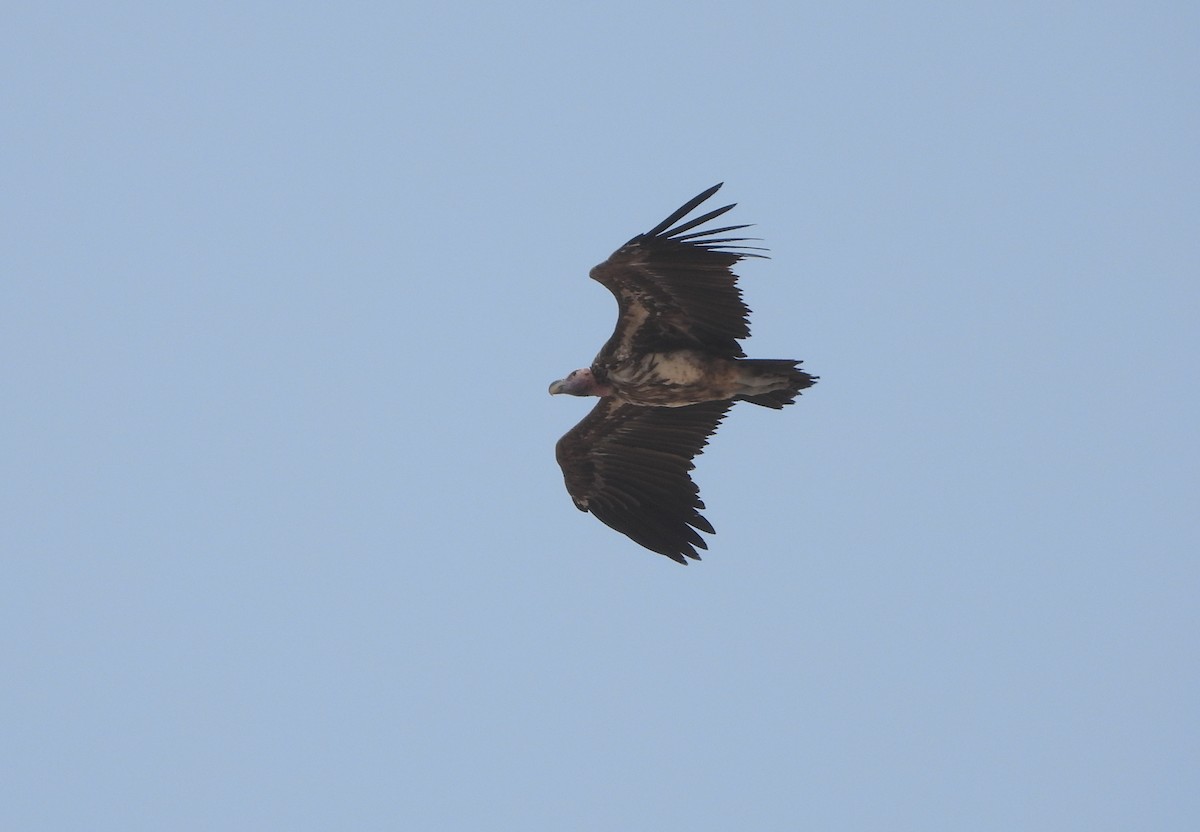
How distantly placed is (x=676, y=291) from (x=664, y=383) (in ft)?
3.42

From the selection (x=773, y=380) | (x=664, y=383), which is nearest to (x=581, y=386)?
(x=664, y=383)

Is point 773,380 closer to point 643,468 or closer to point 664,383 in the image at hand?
point 664,383

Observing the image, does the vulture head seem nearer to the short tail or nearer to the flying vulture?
the flying vulture

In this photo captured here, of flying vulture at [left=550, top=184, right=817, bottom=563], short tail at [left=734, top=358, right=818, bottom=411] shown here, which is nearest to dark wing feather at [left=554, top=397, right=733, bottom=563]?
flying vulture at [left=550, top=184, right=817, bottom=563]

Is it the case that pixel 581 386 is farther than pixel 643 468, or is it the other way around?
pixel 643 468

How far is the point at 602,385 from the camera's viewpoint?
16641 millimetres

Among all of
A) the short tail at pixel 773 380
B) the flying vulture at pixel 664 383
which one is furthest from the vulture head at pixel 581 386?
the short tail at pixel 773 380

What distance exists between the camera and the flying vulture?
15.2 metres

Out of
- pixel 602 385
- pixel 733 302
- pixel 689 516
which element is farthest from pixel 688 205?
pixel 689 516

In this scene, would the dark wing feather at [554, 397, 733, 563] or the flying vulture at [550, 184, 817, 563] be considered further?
the dark wing feather at [554, 397, 733, 563]

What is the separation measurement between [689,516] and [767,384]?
2087 mm

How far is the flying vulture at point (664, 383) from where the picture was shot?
15.2m

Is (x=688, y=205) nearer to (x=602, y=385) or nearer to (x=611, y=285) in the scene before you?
(x=611, y=285)

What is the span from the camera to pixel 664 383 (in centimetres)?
1614
